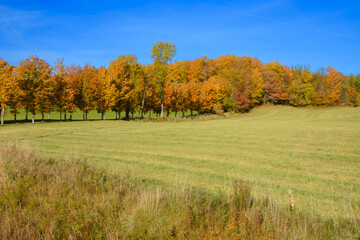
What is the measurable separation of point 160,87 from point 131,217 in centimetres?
4631

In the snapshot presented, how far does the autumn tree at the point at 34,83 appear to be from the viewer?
116ft

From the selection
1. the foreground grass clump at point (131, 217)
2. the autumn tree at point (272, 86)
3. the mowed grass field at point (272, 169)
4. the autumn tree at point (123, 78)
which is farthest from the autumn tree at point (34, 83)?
the autumn tree at point (272, 86)

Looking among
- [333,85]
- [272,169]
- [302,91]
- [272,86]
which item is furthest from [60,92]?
[333,85]

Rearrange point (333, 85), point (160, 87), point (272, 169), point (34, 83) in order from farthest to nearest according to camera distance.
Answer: point (333, 85) < point (160, 87) < point (34, 83) < point (272, 169)

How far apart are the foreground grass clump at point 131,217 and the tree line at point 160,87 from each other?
3539 cm

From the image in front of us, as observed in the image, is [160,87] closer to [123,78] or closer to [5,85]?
[123,78]

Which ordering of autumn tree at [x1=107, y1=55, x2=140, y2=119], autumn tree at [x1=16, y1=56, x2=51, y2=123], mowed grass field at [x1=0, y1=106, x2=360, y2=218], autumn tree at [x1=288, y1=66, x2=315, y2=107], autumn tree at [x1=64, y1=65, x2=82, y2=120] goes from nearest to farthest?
mowed grass field at [x1=0, y1=106, x2=360, y2=218], autumn tree at [x1=16, y1=56, x2=51, y2=123], autumn tree at [x1=64, y1=65, x2=82, y2=120], autumn tree at [x1=107, y1=55, x2=140, y2=119], autumn tree at [x1=288, y1=66, x2=315, y2=107]

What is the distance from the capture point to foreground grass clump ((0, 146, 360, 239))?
150 inches

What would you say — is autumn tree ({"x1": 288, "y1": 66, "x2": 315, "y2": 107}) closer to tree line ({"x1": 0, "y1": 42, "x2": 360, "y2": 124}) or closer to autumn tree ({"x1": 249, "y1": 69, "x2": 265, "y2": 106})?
tree line ({"x1": 0, "y1": 42, "x2": 360, "y2": 124})

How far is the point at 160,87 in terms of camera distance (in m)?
49.7

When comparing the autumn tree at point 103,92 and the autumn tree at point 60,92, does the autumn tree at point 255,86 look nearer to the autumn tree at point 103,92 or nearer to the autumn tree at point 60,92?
the autumn tree at point 103,92

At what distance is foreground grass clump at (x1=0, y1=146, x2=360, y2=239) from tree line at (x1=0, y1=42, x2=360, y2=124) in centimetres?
3539

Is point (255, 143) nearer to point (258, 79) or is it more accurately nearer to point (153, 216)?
point (153, 216)

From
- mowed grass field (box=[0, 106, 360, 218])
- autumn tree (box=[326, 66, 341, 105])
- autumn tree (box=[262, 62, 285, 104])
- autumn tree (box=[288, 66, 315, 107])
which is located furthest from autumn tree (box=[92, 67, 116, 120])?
autumn tree (box=[326, 66, 341, 105])
